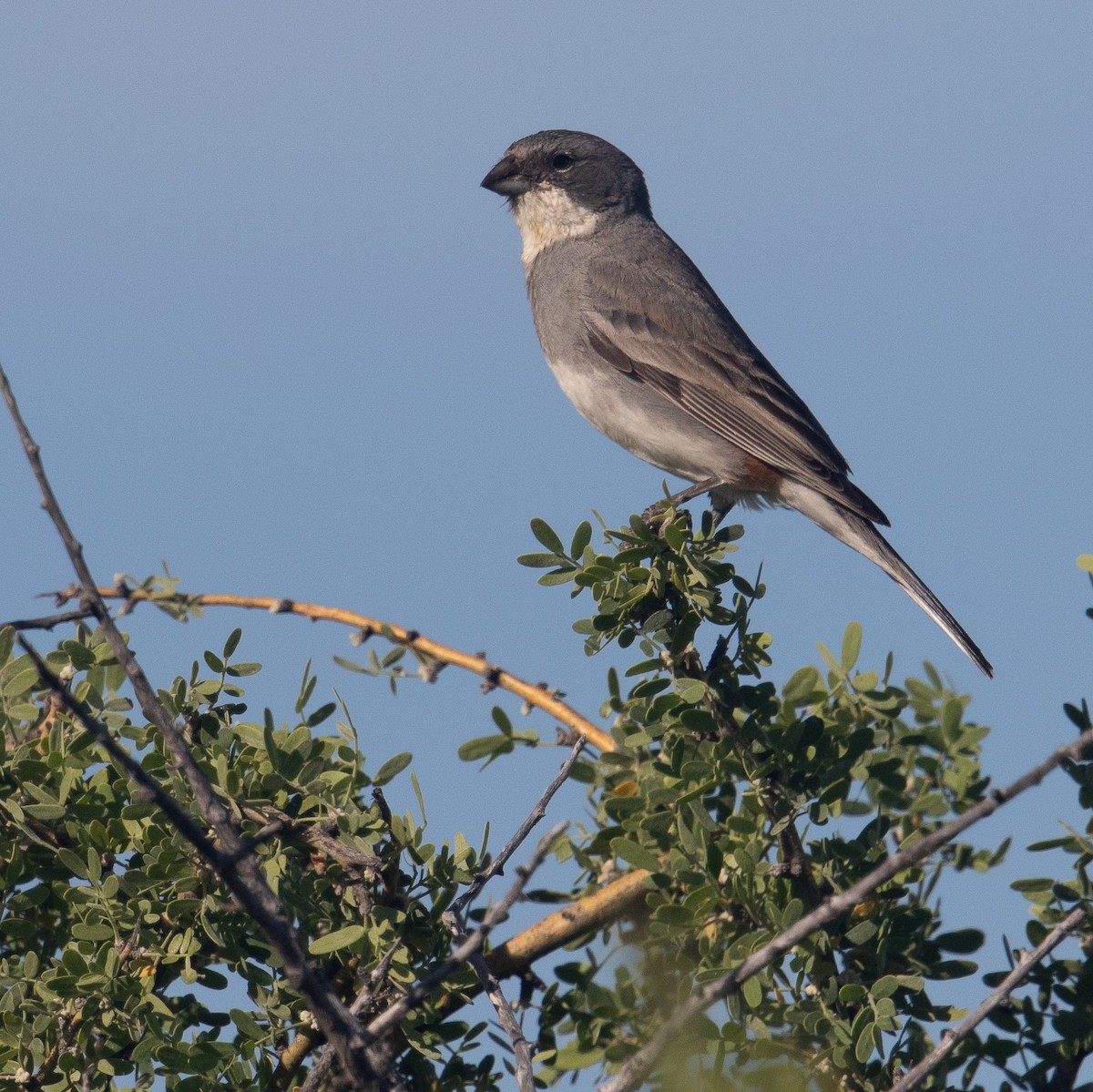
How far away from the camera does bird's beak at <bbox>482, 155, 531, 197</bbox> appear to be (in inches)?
291

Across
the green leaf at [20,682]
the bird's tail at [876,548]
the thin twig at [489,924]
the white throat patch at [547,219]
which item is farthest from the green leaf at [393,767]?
the white throat patch at [547,219]

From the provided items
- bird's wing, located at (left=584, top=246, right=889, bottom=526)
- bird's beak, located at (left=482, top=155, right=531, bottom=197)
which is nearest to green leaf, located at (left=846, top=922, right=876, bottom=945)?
bird's wing, located at (left=584, top=246, right=889, bottom=526)

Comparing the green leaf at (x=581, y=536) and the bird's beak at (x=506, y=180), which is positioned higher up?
the bird's beak at (x=506, y=180)

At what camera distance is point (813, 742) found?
2.97m

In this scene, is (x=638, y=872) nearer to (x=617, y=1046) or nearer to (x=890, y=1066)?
(x=617, y=1046)

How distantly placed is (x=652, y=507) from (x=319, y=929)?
2.57 metres

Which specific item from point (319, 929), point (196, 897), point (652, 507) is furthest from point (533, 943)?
point (652, 507)

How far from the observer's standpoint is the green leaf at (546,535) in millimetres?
3178

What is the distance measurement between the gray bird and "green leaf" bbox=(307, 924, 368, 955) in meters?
3.60

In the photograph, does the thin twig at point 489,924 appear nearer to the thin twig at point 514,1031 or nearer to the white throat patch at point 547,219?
the thin twig at point 514,1031

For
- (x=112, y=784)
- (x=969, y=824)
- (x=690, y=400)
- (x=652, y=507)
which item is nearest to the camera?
(x=969, y=824)

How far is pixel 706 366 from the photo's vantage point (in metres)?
6.70

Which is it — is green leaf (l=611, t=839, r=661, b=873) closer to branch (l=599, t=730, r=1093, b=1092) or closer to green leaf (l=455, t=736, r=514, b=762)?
green leaf (l=455, t=736, r=514, b=762)

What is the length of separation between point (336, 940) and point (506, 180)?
5.72 m
